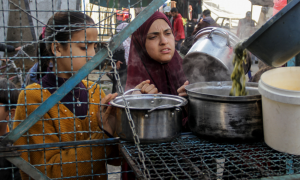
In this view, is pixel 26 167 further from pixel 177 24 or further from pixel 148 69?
pixel 177 24

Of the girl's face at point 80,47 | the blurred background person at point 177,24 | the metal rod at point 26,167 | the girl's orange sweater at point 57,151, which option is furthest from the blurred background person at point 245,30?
the blurred background person at point 177,24

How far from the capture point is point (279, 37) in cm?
137

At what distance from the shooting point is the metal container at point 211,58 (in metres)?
2.32

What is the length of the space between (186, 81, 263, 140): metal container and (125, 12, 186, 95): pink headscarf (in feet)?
2.70

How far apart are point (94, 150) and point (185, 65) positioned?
142 cm

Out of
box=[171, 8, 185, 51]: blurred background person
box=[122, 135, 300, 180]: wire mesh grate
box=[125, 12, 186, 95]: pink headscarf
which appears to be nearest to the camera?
box=[122, 135, 300, 180]: wire mesh grate

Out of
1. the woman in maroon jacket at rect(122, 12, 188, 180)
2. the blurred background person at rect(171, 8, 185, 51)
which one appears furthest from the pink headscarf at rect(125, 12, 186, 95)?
the blurred background person at rect(171, 8, 185, 51)

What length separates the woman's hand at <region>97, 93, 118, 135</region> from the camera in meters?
1.61

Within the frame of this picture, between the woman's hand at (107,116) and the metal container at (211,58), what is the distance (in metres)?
1.14

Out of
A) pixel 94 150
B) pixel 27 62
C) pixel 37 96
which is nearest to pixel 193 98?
pixel 94 150

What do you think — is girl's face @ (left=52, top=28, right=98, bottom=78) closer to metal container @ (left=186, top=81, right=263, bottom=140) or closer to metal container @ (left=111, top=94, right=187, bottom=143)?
metal container @ (left=111, top=94, right=187, bottom=143)

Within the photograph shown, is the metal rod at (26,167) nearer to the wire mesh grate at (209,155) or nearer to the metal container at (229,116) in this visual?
the wire mesh grate at (209,155)

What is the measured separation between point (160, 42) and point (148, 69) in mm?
306

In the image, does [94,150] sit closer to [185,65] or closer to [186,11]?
[185,65]
